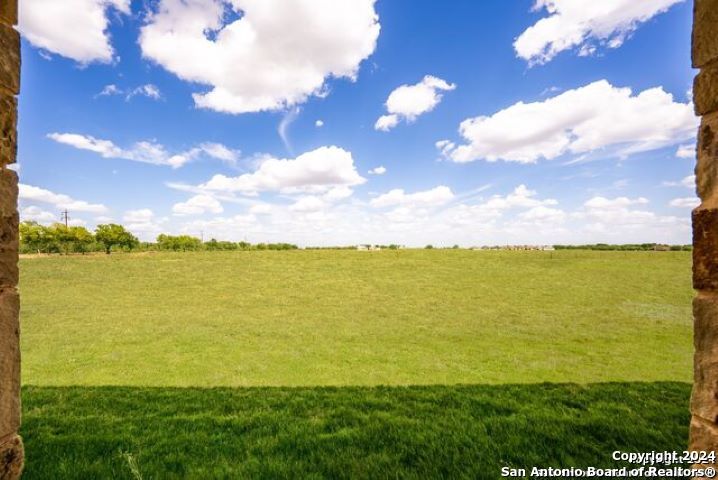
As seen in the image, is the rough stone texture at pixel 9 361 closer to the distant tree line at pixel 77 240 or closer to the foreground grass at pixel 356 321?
the foreground grass at pixel 356 321

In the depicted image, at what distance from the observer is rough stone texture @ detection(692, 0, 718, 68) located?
2074 millimetres

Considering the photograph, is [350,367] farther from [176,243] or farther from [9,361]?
[176,243]

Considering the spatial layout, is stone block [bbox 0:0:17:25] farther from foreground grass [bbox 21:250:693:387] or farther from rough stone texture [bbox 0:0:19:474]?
foreground grass [bbox 21:250:693:387]

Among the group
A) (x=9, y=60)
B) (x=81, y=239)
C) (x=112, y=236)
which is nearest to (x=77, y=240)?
(x=81, y=239)

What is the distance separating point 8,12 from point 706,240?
→ 191 inches

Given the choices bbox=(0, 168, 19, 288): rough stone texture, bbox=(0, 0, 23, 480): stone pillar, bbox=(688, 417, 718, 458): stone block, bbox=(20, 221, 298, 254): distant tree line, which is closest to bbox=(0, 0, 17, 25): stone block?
bbox=(0, 0, 23, 480): stone pillar

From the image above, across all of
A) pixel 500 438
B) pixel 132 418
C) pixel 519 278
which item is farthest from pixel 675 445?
pixel 519 278

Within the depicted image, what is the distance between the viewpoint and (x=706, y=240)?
6.68 feet

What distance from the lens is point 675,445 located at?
3.45 meters

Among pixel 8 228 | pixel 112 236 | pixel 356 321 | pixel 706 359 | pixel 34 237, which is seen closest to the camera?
pixel 706 359

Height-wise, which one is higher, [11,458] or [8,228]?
[8,228]

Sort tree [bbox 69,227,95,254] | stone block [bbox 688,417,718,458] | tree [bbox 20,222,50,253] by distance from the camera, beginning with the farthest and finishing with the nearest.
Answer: tree [bbox 69,227,95,254] < tree [bbox 20,222,50,253] < stone block [bbox 688,417,718,458]

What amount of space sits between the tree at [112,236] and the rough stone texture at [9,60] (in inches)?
2330

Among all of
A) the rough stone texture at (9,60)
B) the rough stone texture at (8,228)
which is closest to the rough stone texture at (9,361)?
the rough stone texture at (8,228)
